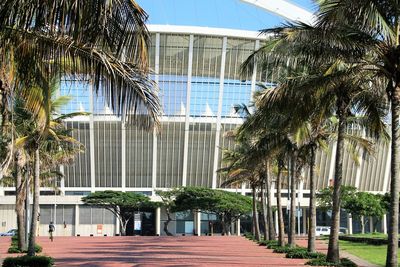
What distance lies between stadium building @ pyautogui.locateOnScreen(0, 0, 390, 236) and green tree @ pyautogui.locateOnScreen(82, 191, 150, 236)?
2.15 metres

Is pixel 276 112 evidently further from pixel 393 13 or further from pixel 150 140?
pixel 150 140

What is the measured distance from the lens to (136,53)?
1016 cm

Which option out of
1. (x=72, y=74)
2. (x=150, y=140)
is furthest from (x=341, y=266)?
(x=150, y=140)

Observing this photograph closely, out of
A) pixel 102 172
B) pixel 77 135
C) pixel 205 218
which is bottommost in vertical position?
pixel 205 218

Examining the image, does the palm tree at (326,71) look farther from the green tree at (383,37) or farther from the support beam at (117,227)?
the support beam at (117,227)

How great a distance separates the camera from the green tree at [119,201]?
68.9m

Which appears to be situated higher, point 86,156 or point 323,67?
point 323,67

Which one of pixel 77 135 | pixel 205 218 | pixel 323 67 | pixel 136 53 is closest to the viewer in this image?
pixel 136 53

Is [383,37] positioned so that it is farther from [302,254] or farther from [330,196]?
[330,196]

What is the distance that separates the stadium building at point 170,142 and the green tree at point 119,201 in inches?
84.6

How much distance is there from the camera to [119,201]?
6919 cm

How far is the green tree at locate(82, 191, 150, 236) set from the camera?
68875mm

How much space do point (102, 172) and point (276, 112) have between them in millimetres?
60074

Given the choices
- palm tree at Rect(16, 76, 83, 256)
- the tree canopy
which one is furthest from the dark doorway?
palm tree at Rect(16, 76, 83, 256)
